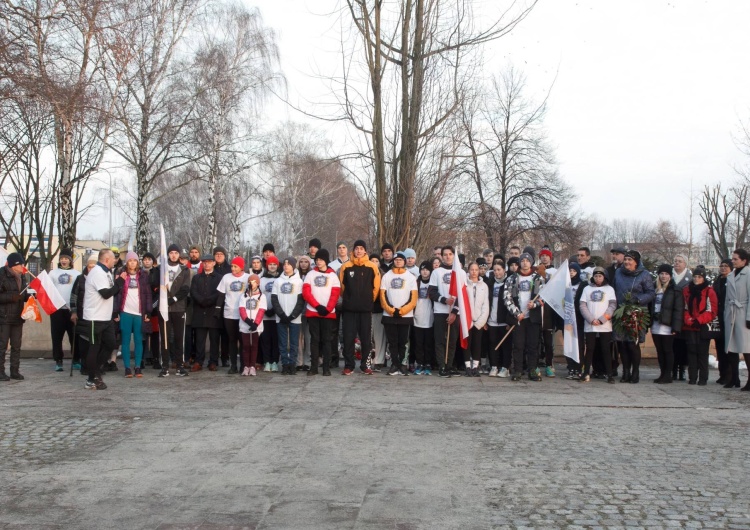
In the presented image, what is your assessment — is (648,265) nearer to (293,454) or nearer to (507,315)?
(507,315)

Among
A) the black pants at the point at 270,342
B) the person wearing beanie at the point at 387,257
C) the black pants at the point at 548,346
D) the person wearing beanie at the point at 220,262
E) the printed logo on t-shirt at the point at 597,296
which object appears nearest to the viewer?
the printed logo on t-shirt at the point at 597,296

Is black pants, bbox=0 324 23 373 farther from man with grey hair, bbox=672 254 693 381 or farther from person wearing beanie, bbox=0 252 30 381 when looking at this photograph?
man with grey hair, bbox=672 254 693 381

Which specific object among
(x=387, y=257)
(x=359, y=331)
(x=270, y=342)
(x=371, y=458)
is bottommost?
(x=371, y=458)

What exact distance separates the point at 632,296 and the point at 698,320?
3.50 feet

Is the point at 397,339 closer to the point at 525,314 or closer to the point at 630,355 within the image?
the point at 525,314

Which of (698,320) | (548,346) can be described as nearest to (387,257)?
(548,346)

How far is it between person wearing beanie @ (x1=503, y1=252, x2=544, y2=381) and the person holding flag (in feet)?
2.48

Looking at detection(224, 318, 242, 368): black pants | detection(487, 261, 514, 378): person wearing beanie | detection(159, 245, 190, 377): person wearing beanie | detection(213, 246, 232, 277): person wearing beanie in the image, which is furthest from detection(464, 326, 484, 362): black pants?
detection(159, 245, 190, 377): person wearing beanie

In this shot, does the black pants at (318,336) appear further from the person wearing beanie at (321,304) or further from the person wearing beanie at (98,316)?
the person wearing beanie at (98,316)

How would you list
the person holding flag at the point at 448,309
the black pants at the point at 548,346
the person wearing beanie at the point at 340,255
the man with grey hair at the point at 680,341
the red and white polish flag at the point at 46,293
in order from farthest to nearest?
the person wearing beanie at the point at 340,255 < the black pants at the point at 548,346 < the man with grey hair at the point at 680,341 < the red and white polish flag at the point at 46,293 < the person holding flag at the point at 448,309

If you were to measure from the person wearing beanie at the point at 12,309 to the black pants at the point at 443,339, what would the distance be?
262 inches

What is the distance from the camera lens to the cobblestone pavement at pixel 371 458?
5465 millimetres

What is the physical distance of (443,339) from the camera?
1303 centimetres

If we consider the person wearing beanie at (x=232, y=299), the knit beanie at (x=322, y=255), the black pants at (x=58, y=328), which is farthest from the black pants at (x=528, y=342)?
the black pants at (x=58, y=328)
